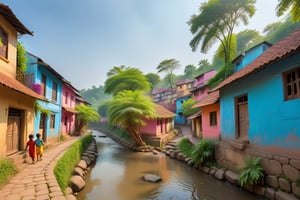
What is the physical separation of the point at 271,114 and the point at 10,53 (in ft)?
38.2

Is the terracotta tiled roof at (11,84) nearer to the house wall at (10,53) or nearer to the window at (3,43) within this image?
the house wall at (10,53)

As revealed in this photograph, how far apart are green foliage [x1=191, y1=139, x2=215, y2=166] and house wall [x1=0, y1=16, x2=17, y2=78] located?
35.9 ft

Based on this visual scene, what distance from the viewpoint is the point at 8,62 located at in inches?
316

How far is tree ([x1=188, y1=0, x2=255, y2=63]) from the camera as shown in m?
18.0

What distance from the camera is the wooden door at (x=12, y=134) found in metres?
7.64

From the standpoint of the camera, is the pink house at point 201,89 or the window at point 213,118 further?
the pink house at point 201,89

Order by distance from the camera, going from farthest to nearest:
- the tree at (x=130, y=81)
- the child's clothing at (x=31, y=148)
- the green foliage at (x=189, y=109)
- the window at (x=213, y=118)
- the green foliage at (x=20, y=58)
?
the tree at (x=130, y=81) → the green foliage at (x=189, y=109) → the window at (x=213, y=118) → the green foliage at (x=20, y=58) → the child's clothing at (x=31, y=148)

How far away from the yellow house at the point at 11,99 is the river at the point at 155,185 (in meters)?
3.80

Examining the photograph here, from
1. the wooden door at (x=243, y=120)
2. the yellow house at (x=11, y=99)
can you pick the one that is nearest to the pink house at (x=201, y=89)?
the wooden door at (x=243, y=120)

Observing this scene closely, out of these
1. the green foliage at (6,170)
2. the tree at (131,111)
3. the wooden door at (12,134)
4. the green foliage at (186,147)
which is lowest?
the green foliage at (186,147)

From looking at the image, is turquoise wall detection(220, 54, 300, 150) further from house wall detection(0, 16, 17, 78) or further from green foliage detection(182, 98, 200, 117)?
green foliage detection(182, 98, 200, 117)

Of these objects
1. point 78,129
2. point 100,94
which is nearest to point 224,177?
point 78,129

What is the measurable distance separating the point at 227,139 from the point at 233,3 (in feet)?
49.4

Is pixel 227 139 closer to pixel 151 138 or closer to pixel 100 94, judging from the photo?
pixel 151 138
